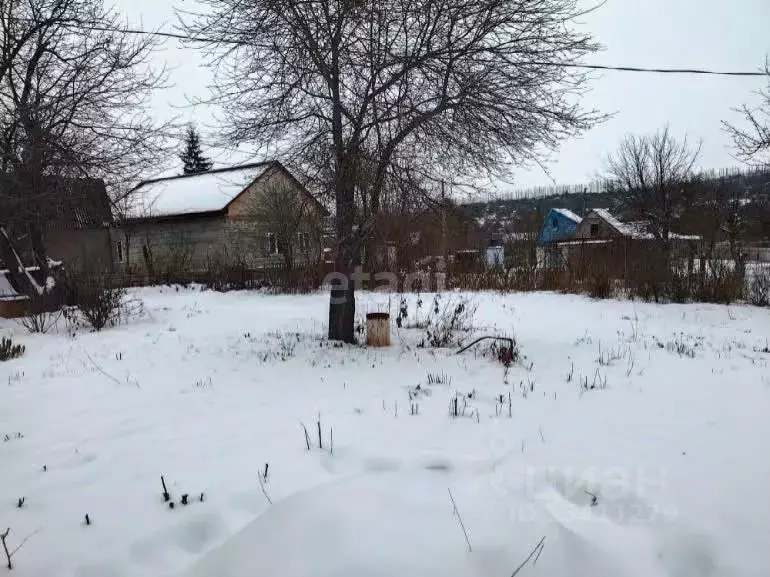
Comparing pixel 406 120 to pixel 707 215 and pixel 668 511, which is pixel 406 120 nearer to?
pixel 668 511

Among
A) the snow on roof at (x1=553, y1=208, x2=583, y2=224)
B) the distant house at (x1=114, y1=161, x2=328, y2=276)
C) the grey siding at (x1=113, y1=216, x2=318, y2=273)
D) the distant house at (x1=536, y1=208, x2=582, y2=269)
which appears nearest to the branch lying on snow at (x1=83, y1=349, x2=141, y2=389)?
the distant house at (x1=114, y1=161, x2=328, y2=276)

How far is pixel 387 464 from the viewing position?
2.74 metres

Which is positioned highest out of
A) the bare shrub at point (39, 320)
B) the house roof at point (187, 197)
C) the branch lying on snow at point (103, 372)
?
the house roof at point (187, 197)

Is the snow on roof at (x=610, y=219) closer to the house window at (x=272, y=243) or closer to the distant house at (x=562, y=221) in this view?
the distant house at (x=562, y=221)

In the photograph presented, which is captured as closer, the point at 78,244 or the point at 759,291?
the point at 759,291

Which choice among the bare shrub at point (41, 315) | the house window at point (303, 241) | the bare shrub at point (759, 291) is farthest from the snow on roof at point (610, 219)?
the bare shrub at point (41, 315)

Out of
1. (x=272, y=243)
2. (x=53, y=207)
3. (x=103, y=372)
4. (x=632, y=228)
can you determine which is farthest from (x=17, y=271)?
(x=632, y=228)

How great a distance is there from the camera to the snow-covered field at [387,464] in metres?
1.99

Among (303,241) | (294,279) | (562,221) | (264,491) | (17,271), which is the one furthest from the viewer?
(562,221)

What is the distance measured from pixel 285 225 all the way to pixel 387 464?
41.1 ft

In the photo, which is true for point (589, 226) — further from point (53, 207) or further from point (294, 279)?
point (53, 207)

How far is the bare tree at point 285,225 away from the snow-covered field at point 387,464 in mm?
8436

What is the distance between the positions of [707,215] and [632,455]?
19.0 meters

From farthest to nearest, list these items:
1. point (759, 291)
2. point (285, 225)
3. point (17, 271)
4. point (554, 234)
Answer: point (554, 234), point (285, 225), point (759, 291), point (17, 271)
